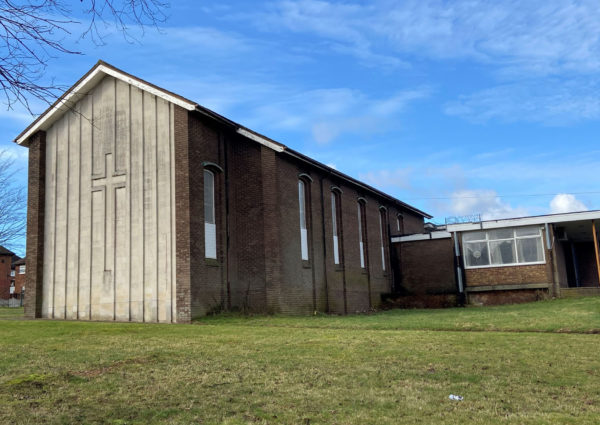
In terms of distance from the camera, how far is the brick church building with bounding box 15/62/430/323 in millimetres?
20219

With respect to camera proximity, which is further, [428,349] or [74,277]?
[74,277]

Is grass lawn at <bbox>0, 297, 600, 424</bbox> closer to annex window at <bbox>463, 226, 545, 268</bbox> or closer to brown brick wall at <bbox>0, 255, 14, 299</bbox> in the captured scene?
annex window at <bbox>463, 226, 545, 268</bbox>

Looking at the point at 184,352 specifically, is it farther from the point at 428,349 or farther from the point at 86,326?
the point at 86,326

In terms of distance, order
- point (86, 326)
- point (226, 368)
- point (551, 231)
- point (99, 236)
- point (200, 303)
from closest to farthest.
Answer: point (226, 368)
point (86, 326)
point (200, 303)
point (99, 236)
point (551, 231)

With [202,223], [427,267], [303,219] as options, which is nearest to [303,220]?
[303,219]

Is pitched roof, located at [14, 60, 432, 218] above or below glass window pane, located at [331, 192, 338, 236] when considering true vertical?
above

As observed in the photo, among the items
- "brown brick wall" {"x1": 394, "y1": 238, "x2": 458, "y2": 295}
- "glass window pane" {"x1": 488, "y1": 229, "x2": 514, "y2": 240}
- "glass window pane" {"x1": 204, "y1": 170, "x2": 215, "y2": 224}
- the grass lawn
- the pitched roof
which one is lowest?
the grass lawn

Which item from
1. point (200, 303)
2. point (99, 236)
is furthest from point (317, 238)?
point (99, 236)

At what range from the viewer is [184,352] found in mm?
11250

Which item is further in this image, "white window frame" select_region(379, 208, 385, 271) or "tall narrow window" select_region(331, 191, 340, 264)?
"white window frame" select_region(379, 208, 385, 271)

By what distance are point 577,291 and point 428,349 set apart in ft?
64.1

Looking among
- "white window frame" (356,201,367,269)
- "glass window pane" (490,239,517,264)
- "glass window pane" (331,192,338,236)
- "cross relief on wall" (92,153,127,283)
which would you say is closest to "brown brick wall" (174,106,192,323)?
"cross relief on wall" (92,153,127,283)

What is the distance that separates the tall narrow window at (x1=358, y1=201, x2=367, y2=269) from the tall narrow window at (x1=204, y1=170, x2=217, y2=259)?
11634 millimetres

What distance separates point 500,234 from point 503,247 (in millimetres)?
707
